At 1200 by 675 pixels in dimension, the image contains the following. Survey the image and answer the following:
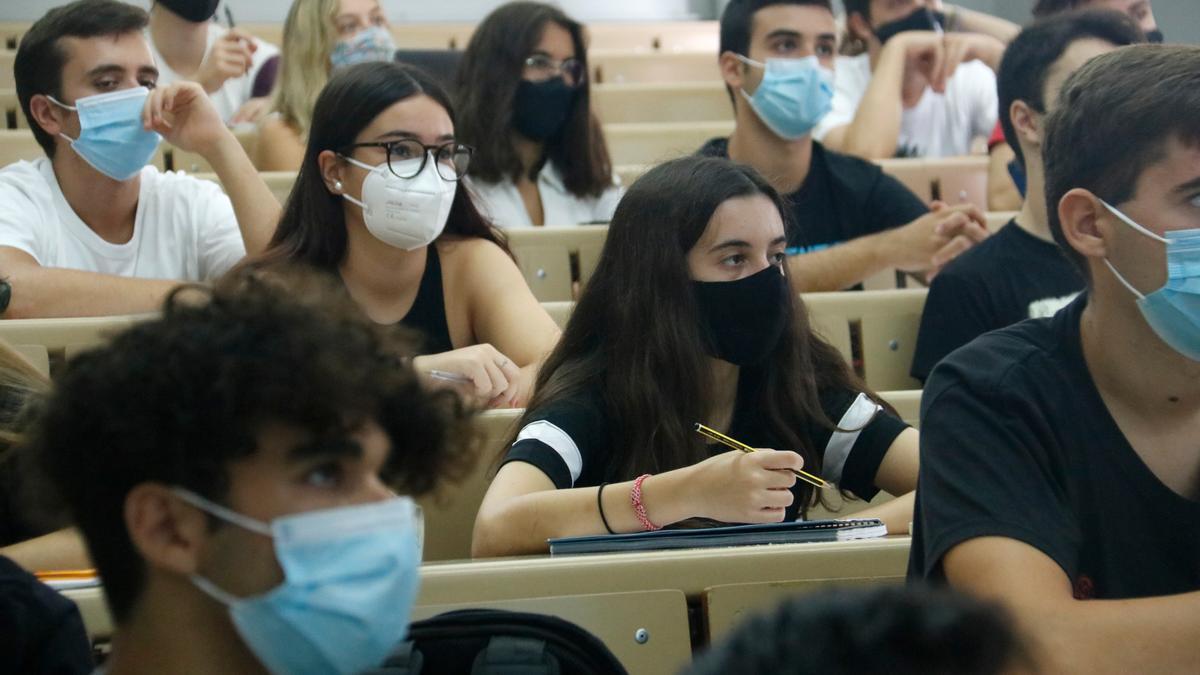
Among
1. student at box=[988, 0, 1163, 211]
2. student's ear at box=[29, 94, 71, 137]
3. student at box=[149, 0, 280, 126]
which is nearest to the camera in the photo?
student's ear at box=[29, 94, 71, 137]

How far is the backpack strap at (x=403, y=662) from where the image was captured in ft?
4.54

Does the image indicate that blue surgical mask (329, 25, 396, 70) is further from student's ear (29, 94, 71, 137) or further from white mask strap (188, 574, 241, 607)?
white mask strap (188, 574, 241, 607)

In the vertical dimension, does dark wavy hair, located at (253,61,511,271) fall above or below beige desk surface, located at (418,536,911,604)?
above

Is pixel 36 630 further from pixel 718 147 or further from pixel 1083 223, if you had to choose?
pixel 718 147

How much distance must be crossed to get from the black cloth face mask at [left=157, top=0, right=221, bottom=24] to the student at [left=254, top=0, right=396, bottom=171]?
24cm

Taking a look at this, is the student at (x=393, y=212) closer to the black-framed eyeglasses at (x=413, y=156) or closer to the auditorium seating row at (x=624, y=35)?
the black-framed eyeglasses at (x=413, y=156)

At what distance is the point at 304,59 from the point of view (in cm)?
438

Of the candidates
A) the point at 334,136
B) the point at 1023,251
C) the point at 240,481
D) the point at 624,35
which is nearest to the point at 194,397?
the point at 240,481

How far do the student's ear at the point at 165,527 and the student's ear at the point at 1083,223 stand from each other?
41.4 inches

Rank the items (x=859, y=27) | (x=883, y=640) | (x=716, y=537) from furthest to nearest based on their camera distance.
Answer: (x=859, y=27) < (x=716, y=537) < (x=883, y=640)

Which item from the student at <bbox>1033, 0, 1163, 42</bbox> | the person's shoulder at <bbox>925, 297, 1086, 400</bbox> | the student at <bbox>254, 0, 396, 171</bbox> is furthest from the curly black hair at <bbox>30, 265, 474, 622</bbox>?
the student at <bbox>1033, 0, 1163, 42</bbox>

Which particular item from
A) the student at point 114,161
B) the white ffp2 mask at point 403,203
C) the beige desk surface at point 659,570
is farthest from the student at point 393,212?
the beige desk surface at point 659,570

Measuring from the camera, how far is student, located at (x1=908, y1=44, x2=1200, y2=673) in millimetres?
1568

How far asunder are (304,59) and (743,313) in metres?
2.44
